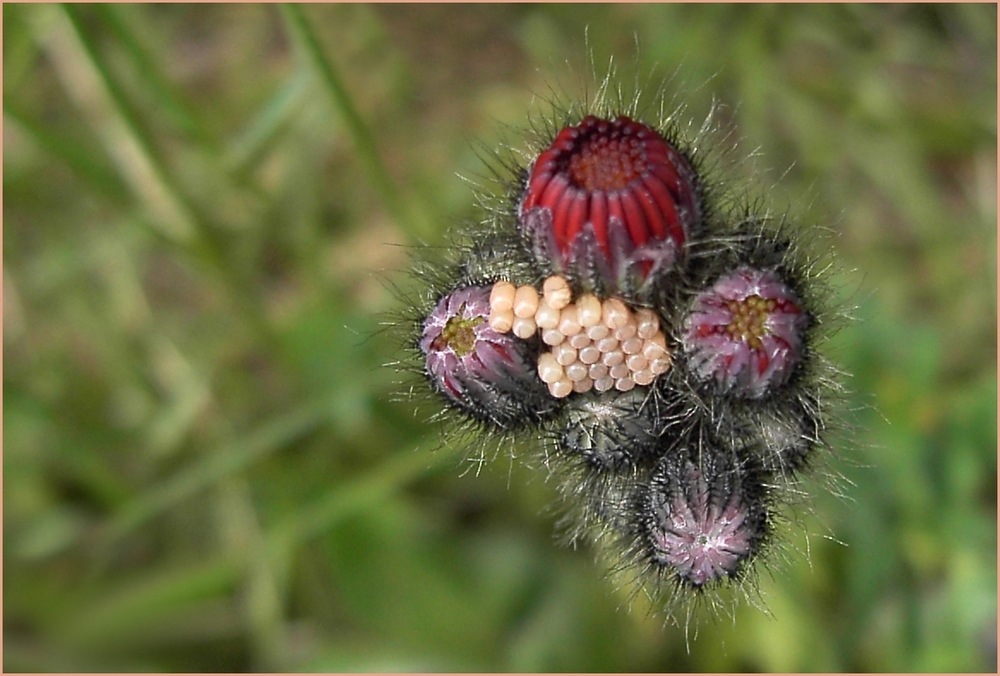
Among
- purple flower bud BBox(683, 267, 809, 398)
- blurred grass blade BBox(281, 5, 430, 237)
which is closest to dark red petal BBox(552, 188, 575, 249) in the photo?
purple flower bud BBox(683, 267, 809, 398)

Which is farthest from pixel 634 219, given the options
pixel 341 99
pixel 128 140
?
pixel 128 140

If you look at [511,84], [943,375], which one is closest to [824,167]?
[943,375]

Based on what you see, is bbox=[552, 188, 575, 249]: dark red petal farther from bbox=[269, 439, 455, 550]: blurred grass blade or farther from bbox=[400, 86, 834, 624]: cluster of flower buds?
bbox=[269, 439, 455, 550]: blurred grass blade

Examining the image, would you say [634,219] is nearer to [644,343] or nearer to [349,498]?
[644,343]

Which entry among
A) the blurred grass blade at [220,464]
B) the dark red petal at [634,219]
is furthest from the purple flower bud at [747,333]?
the blurred grass blade at [220,464]

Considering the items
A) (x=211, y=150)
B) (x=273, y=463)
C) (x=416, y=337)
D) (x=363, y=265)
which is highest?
(x=363, y=265)

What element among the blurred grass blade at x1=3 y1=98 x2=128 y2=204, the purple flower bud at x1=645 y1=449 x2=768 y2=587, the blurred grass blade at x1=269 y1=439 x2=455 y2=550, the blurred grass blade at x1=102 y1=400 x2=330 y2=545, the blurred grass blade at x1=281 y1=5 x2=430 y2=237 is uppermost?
the blurred grass blade at x1=3 y1=98 x2=128 y2=204

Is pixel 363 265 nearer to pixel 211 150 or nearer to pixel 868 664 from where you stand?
pixel 211 150
